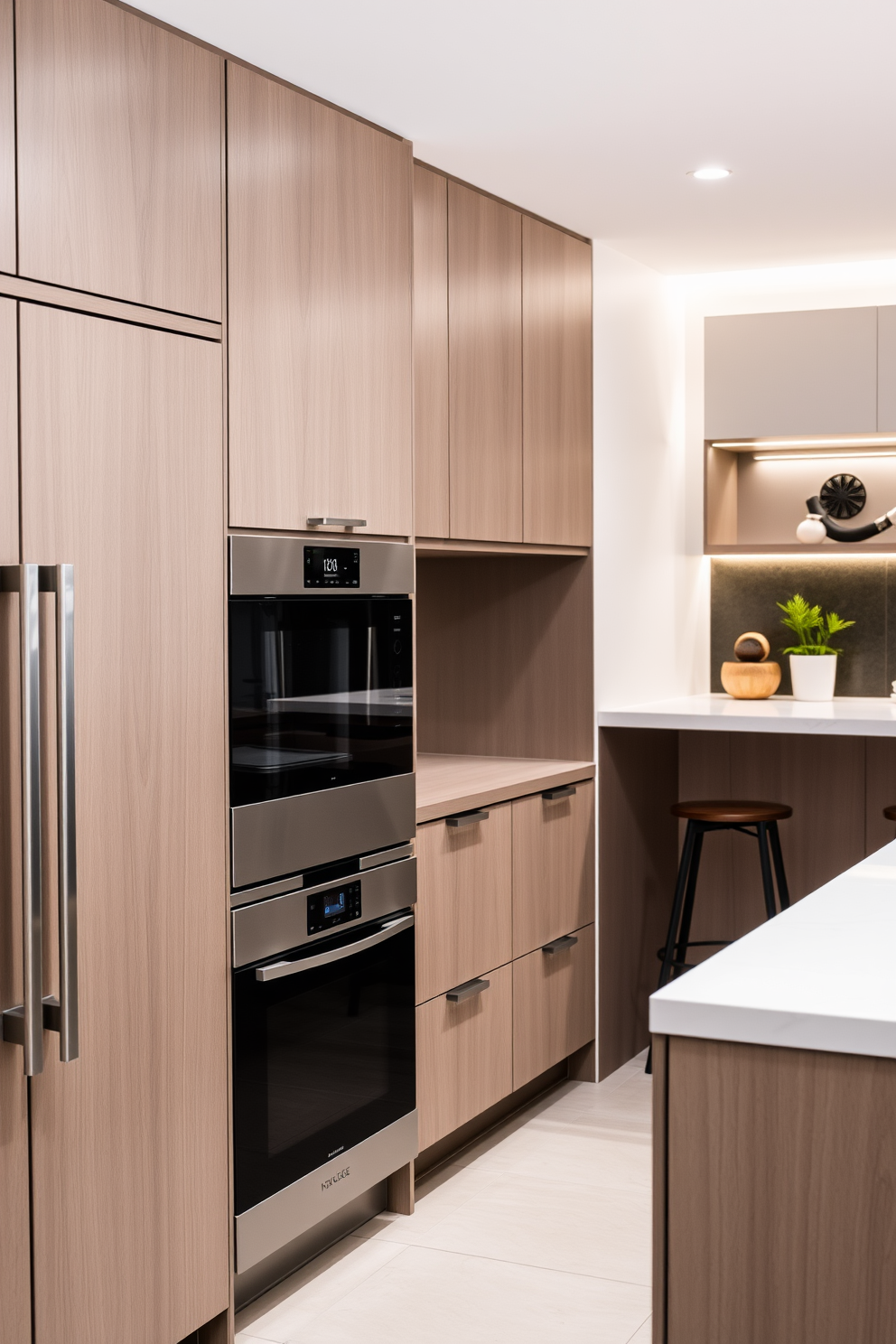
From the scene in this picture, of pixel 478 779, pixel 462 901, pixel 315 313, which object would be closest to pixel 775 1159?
pixel 315 313

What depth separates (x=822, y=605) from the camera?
4.94 m

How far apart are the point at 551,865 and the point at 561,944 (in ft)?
0.75

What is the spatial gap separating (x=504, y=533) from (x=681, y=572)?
4.38 ft

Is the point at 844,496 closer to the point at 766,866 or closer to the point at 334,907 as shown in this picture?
the point at 766,866

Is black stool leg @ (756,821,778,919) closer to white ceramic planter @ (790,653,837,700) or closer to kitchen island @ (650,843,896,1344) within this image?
white ceramic planter @ (790,653,837,700)

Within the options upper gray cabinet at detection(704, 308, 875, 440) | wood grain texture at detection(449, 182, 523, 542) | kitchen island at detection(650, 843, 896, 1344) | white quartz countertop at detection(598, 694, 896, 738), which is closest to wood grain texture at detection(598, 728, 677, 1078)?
white quartz countertop at detection(598, 694, 896, 738)

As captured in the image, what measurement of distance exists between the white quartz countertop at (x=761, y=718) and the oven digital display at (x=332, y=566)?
143 cm

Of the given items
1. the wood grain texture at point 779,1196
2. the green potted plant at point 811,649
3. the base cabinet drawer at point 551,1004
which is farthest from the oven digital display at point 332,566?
the green potted plant at point 811,649

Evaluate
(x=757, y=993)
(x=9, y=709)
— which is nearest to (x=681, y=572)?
(x=9, y=709)

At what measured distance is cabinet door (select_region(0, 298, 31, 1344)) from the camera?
2.07 metres

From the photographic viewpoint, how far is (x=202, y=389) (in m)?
2.48

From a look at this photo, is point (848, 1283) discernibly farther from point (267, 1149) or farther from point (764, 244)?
point (764, 244)

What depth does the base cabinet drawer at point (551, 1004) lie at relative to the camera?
375cm

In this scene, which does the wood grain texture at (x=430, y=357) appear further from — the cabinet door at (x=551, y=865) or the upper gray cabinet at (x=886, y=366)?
the upper gray cabinet at (x=886, y=366)
